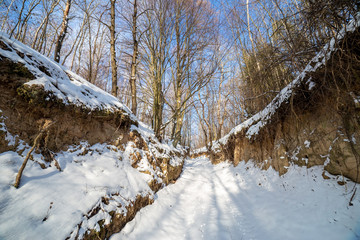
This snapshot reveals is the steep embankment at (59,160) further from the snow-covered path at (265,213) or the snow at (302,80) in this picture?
the snow at (302,80)

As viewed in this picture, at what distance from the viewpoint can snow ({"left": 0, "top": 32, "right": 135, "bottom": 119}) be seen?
2127 millimetres

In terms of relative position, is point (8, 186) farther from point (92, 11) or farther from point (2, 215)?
point (92, 11)

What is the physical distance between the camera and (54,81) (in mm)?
2482

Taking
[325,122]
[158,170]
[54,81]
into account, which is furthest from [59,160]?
[325,122]

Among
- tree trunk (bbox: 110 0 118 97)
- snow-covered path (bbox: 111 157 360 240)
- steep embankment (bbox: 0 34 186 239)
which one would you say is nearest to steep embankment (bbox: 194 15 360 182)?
snow-covered path (bbox: 111 157 360 240)

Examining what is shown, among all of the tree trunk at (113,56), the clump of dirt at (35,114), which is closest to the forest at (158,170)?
the clump of dirt at (35,114)

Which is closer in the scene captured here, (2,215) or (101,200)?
(2,215)

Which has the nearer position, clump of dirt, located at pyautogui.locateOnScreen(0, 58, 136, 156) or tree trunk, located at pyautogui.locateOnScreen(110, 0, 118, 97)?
clump of dirt, located at pyautogui.locateOnScreen(0, 58, 136, 156)

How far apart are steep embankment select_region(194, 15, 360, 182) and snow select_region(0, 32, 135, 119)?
3842 millimetres

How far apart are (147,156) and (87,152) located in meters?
1.70

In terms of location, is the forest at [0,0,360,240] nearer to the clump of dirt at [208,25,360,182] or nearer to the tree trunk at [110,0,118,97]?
the clump of dirt at [208,25,360,182]

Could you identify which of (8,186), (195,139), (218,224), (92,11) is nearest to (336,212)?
(218,224)

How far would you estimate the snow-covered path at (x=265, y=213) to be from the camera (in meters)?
1.81

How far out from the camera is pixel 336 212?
1.83m
